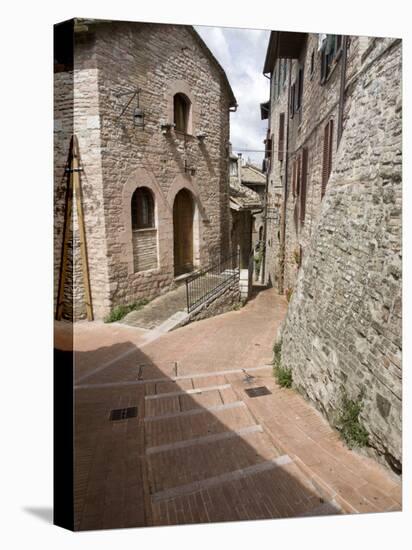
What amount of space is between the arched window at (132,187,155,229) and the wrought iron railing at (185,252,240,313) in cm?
151

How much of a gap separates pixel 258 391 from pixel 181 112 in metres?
5.58

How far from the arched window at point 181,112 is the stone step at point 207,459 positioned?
19.7 ft

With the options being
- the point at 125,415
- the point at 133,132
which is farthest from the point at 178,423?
the point at 133,132

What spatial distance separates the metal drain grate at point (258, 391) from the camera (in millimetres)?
4770

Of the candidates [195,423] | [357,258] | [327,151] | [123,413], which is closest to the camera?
[357,258]

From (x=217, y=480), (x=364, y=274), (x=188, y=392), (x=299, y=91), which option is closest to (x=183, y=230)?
(x=188, y=392)

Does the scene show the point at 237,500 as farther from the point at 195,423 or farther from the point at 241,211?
the point at 241,211

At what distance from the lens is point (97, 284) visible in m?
6.35

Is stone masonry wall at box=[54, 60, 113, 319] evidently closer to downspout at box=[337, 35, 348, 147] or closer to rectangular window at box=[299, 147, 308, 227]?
downspout at box=[337, 35, 348, 147]

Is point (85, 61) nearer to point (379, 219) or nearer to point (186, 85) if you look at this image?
point (186, 85)

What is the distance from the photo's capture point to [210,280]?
29.2 feet

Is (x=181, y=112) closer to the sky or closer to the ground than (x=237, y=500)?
closer to the sky

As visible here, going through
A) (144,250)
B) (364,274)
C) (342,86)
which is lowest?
(364,274)

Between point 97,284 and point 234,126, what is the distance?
349 centimetres
